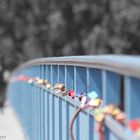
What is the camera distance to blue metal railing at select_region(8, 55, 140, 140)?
10.5 ft

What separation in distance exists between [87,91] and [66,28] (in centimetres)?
4360

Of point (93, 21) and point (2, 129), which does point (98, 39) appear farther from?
point (2, 129)

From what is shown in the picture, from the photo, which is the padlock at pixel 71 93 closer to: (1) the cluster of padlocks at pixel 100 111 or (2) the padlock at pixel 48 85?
(1) the cluster of padlocks at pixel 100 111

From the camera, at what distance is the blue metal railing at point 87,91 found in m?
3.19

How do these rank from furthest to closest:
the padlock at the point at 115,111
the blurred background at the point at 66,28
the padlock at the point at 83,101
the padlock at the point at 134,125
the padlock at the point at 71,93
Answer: the blurred background at the point at 66,28 → the padlock at the point at 71,93 → the padlock at the point at 83,101 → the padlock at the point at 115,111 → the padlock at the point at 134,125

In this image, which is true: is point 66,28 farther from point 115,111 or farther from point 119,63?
point 119,63

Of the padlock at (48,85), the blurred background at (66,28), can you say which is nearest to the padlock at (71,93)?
the padlock at (48,85)

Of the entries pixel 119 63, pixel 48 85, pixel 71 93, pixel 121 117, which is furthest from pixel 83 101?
pixel 48 85

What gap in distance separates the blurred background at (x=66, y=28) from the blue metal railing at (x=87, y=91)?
3578cm

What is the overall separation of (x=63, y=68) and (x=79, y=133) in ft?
4.99

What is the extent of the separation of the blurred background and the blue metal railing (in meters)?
35.8

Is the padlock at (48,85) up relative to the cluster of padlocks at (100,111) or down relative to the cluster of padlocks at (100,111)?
up

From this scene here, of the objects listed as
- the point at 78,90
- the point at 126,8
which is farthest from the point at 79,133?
the point at 126,8

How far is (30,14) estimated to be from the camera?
53.1 metres
